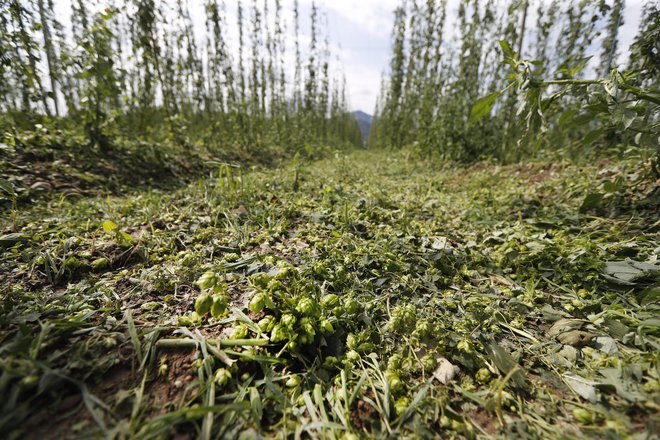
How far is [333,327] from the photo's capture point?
137 centimetres

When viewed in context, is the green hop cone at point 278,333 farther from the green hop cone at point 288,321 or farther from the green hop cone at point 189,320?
the green hop cone at point 189,320

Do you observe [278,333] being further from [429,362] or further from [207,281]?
[429,362]

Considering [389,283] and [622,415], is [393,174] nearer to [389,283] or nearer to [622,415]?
[389,283]

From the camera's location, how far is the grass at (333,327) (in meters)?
0.95

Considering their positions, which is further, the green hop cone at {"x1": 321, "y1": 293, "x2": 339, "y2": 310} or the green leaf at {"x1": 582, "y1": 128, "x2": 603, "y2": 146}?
the green leaf at {"x1": 582, "y1": 128, "x2": 603, "y2": 146}

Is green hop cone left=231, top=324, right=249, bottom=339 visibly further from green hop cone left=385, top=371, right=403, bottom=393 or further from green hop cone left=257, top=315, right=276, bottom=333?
green hop cone left=385, top=371, right=403, bottom=393

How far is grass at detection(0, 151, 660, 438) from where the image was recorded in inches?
37.4

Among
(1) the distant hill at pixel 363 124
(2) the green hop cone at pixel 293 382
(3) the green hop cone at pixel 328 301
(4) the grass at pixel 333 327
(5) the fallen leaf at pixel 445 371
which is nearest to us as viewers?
(4) the grass at pixel 333 327

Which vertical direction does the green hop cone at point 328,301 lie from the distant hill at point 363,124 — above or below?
below

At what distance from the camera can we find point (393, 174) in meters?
5.82

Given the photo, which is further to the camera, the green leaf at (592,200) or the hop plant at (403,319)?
the green leaf at (592,200)

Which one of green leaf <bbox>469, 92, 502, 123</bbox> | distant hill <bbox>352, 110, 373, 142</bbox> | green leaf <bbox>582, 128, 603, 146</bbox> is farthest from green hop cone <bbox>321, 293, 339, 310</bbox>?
distant hill <bbox>352, 110, 373, 142</bbox>

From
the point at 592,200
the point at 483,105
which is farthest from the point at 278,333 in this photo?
the point at 592,200

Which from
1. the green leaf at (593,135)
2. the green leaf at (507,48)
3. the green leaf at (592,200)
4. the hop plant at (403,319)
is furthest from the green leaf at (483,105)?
the hop plant at (403,319)
